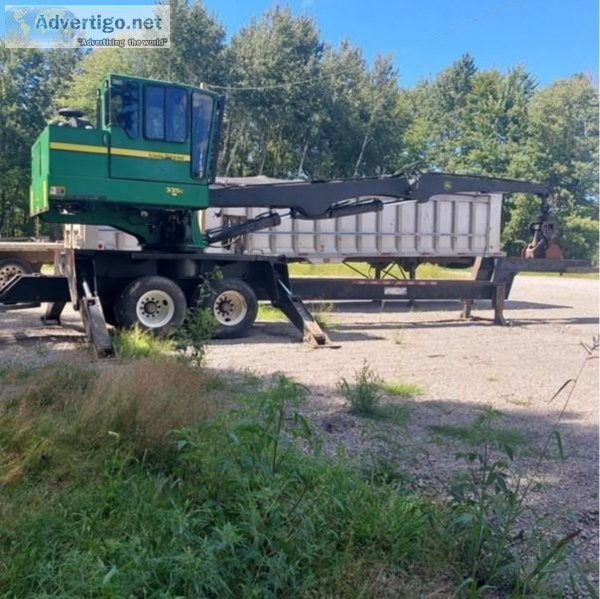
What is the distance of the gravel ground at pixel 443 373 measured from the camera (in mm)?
4336

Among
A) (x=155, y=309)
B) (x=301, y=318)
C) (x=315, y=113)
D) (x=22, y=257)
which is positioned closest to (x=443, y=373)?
(x=301, y=318)

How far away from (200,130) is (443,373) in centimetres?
537

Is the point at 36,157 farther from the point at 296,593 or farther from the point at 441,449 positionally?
the point at 296,593

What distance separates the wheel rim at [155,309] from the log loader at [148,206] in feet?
0.06

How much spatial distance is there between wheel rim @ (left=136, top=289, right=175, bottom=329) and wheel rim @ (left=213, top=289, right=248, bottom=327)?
882 millimetres

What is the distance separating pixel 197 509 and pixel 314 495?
1.87ft

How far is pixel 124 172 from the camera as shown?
30.7ft

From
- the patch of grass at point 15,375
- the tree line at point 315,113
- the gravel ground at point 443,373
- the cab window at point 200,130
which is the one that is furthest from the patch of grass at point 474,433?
the tree line at point 315,113

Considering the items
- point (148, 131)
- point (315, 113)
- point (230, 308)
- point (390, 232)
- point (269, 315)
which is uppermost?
point (315, 113)

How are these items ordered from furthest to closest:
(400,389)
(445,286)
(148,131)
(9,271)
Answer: (9,271) < (445,286) < (148,131) < (400,389)

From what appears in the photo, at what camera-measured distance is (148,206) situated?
32.0 ft

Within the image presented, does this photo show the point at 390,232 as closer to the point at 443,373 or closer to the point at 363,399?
the point at 443,373

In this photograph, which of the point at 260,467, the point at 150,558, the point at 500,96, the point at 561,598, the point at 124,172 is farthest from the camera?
the point at 500,96

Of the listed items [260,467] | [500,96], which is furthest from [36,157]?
[500,96]
